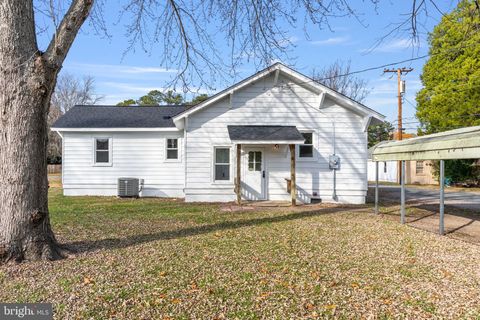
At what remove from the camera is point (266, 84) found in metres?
14.5

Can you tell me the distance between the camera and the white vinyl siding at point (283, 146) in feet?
47.5

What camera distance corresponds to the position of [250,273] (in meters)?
5.46

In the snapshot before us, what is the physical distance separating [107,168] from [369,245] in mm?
12857

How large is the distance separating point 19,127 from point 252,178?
31.8ft

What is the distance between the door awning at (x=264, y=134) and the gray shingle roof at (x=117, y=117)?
13.9ft

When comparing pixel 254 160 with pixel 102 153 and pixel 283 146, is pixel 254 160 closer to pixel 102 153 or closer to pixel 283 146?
pixel 283 146

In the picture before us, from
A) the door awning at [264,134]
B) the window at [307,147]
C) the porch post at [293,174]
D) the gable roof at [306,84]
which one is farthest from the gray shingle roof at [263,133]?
the gable roof at [306,84]

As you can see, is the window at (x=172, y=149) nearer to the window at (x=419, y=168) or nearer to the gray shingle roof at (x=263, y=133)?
the gray shingle roof at (x=263, y=133)

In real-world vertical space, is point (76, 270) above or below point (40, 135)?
below

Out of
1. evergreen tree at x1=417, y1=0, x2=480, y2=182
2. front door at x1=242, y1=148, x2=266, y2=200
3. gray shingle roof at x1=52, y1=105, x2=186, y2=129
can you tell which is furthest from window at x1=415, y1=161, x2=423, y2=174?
front door at x1=242, y1=148, x2=266, y2=200

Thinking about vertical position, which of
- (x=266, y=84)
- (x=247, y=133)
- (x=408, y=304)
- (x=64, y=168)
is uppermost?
(x=266, y=84)

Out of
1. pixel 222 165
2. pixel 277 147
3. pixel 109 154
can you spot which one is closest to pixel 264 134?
pixel 277 147

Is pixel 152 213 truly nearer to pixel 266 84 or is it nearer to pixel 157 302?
pixel 266 84

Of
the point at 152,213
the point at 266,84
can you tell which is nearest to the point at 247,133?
the point at 266,84
